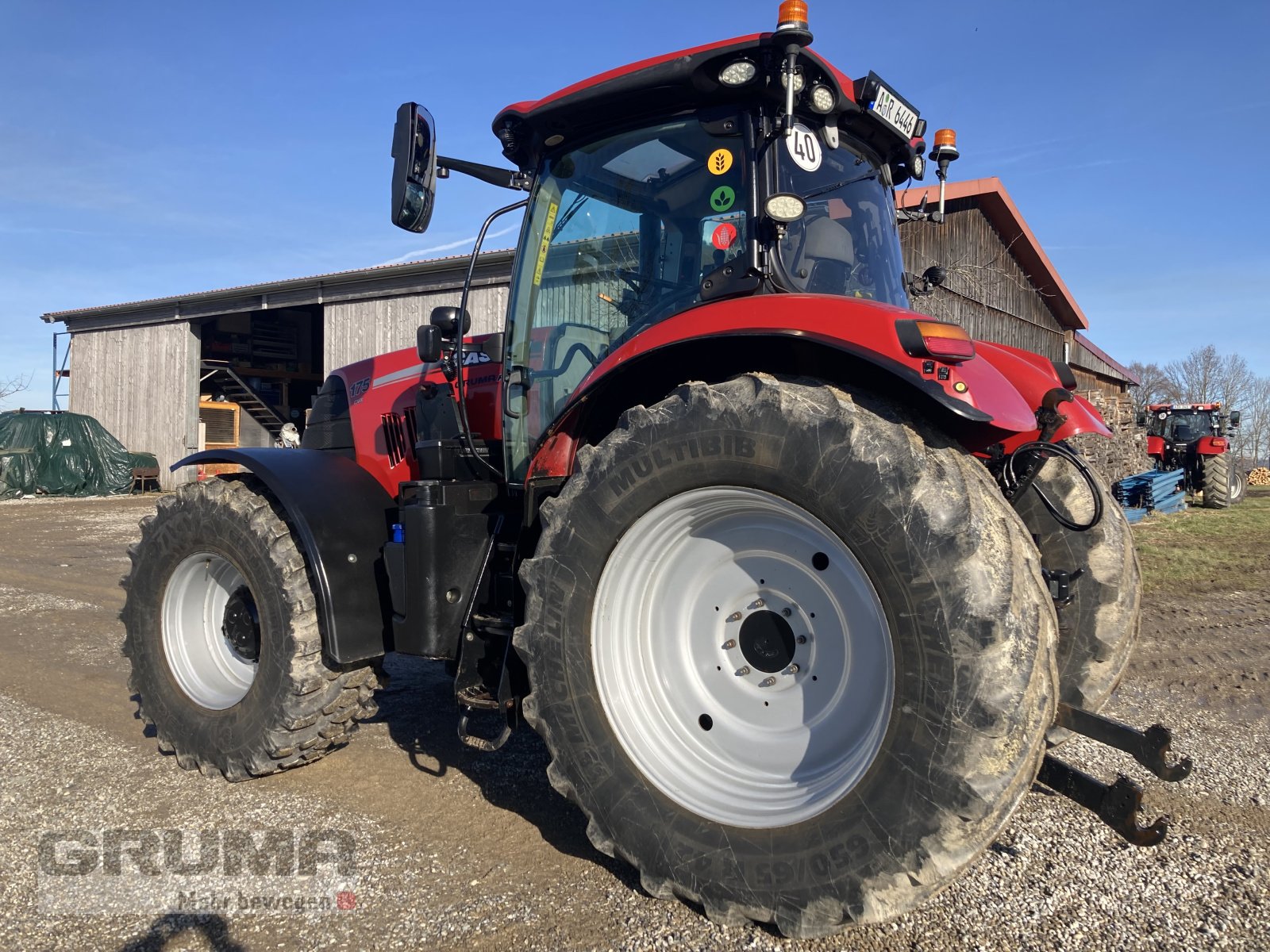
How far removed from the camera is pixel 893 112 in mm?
3275

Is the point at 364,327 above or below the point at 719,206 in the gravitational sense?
above

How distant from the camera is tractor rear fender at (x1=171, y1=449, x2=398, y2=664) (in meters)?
3.44

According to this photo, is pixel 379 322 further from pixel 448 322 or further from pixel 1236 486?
pixel 1236 486

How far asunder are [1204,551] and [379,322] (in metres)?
15.1

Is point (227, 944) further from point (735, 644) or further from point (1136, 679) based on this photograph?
point (1136, 679)

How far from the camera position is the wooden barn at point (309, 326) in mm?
15992

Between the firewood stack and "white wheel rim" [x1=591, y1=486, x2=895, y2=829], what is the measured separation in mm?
11727

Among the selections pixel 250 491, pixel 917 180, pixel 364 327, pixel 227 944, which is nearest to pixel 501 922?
pixel 227 944

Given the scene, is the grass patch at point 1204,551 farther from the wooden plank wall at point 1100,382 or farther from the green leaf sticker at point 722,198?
the green leaf sticker at point 722,198

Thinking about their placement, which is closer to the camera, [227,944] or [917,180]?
[227,944]

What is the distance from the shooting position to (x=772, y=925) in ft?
7.79

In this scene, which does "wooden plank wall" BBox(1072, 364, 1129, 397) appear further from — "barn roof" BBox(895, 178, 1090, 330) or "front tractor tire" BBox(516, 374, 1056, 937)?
"front tractor tire" BBox(516, 374, 1056, 937)

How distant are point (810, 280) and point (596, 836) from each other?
6.43 feet

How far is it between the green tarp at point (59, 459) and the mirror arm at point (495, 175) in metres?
22.5
